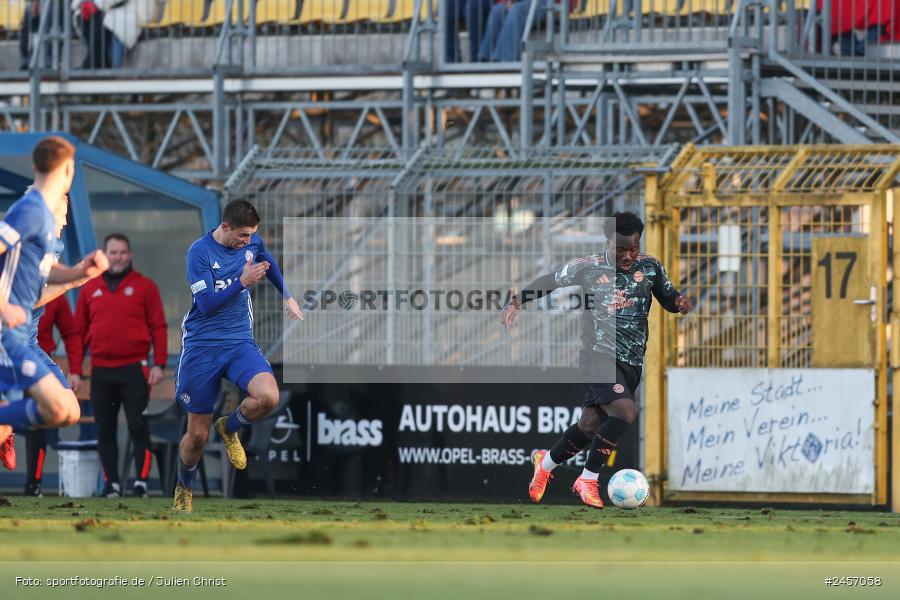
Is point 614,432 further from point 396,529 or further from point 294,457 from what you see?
point 294,457

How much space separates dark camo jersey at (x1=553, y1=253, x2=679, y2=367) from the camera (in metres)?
12.3

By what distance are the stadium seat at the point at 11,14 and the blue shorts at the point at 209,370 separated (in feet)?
46.1

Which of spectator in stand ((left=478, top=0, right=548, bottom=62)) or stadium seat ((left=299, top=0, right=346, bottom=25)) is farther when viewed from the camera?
stadium seat ((left=299, top=0, right=346, bottom=25))

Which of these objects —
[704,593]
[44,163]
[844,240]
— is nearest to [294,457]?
[844,240]

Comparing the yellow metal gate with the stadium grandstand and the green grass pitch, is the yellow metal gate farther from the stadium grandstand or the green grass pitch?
the green grass pitch

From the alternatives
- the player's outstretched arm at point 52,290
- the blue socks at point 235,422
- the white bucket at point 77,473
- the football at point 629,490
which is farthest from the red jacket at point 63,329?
the football at point 629,490

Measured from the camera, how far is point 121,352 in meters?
15.1

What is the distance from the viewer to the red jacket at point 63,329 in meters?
15.2

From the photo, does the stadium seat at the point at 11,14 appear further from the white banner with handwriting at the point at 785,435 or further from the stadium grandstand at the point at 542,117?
the white banner with handwriting at the point at 785,435

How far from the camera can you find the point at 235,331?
11.8 meters

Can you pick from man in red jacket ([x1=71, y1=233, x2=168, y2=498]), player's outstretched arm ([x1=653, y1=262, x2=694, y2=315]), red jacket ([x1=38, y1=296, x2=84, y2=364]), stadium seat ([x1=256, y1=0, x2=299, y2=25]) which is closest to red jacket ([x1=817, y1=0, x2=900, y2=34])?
stadium seat ([x1=256, y1=0, x2=299, y2=25])

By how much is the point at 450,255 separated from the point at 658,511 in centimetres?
344

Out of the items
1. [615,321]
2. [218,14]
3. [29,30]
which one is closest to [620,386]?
[615,321]

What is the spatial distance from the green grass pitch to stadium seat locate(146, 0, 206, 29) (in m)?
12.8
